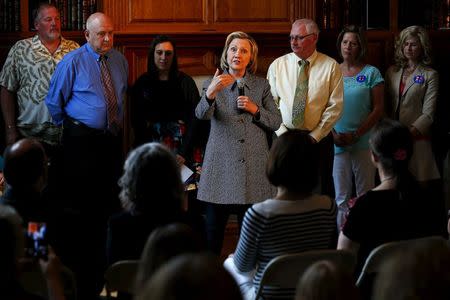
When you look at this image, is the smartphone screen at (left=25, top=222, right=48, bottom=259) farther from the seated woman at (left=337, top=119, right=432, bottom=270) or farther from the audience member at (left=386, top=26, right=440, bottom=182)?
the audience member at (left=386, top=26, right=440, bottom=182)

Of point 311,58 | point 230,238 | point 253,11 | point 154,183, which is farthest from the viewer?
point 253,11

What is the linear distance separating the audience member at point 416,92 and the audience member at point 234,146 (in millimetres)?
1624

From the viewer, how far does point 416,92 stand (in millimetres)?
6457

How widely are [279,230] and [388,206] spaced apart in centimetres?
47

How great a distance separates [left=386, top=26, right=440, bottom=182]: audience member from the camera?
6.44 m

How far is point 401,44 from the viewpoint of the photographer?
6.50 meters

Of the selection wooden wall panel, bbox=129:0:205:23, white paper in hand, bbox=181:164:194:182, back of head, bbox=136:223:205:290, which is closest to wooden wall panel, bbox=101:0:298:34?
wooden wall panel, bbox=129:0:205:23

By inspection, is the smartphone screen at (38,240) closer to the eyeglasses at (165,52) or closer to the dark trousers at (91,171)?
the dark trousers at (91,171)

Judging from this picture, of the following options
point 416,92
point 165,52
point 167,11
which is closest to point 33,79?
point 165,52

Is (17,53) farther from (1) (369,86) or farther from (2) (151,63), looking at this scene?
(1) (369,86)

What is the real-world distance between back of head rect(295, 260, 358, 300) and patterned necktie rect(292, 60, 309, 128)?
11.1ft

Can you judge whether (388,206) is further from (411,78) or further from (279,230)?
(411,78)

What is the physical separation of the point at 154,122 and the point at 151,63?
362 mm

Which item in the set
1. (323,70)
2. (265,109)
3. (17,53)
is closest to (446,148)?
(323,70)
